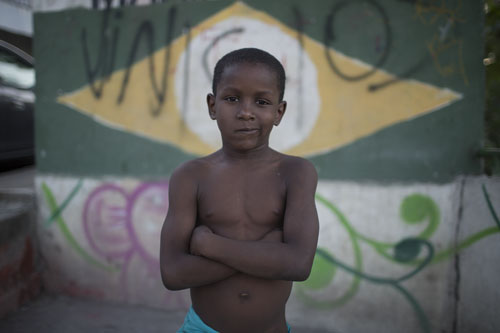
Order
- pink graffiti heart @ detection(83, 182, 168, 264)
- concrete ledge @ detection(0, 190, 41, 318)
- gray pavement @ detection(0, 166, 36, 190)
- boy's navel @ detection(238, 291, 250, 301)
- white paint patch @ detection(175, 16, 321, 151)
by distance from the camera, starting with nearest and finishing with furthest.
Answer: boy's navel @ detection(238, 291, 250, 301) → white paint patch @ detection(175, 16, 321, 151) → concrete ledge @ detection(0, 190, 41, 318) → pink graffiti heart @ detection(83, 182, 168, 264) → gray pavement @ detection(0, 166, 36, 190)

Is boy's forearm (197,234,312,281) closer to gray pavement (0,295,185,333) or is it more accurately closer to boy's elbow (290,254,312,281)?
boy's elbow (290,254,312,281)

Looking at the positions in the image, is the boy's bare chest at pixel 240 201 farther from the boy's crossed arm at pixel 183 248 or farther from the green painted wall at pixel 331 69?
the green painted wall at pixel 331 69

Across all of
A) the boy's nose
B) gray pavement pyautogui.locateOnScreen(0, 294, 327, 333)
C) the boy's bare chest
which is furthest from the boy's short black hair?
gray pavement pyautogui.locateOnScreen(0, 294, 327, 333)

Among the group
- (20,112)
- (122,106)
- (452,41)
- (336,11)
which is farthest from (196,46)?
(20,112)

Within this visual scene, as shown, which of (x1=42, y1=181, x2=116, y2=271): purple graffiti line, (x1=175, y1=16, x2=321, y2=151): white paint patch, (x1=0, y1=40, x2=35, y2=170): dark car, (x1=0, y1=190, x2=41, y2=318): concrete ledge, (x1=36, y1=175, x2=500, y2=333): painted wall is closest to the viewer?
(x1=36, y1=175, x2=500, y2=333): painted wall

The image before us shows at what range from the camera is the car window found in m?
4.28

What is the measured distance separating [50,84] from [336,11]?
2.57 meters

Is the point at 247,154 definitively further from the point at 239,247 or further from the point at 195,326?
the point at 195,326

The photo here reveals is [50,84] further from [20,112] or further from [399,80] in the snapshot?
[399,80]

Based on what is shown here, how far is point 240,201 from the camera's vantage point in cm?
123

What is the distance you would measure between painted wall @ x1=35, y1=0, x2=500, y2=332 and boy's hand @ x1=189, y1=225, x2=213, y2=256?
1.82 metres

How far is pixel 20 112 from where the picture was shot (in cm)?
436

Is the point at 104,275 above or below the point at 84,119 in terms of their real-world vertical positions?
below

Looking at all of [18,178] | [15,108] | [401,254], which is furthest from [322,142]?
[15,108]
